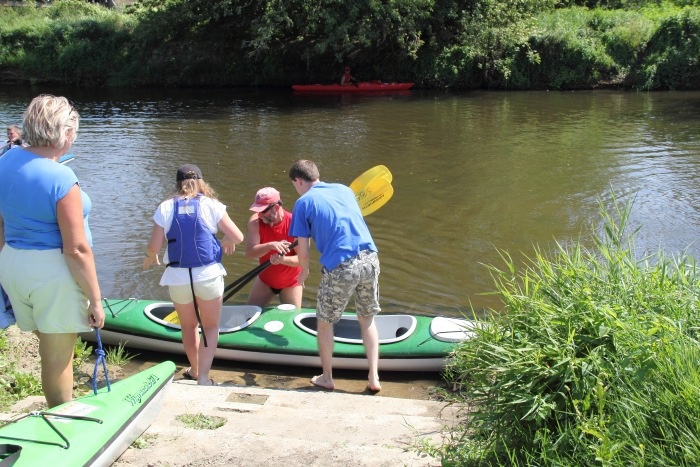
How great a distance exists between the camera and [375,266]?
14.7 ft

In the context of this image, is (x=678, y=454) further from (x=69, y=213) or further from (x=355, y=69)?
(x=355, y=69)

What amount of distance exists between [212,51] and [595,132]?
48.2ft

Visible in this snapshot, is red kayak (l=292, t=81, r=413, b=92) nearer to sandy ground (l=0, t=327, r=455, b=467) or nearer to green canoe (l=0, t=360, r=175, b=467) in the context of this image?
sandy ground (l=0, t=327, r=455, b=467)

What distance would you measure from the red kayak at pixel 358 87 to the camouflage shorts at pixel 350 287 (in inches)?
672

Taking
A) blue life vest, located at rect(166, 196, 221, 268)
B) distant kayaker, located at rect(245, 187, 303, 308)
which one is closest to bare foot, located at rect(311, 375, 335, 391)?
distant kayaker, located at rect(245, 187, 303, 308)

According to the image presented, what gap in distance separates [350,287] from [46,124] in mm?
2116

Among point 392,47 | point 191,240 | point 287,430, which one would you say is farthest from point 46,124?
point 392,47

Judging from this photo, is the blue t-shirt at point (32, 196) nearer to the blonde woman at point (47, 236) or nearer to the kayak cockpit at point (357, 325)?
the blonde woman at point (47, 236)

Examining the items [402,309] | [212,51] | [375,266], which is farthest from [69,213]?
[212,51]

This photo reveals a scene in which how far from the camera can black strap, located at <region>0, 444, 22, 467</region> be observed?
266 cm

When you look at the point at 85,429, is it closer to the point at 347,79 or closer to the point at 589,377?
the point at 589,377

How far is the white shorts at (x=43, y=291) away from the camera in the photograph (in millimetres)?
3051

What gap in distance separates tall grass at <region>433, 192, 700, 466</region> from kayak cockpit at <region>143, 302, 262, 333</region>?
2.54 meters

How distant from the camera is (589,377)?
288cm
